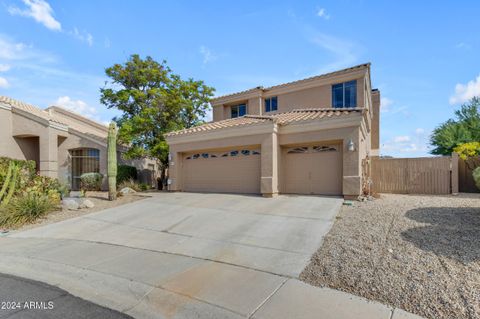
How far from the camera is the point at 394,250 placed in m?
5.76

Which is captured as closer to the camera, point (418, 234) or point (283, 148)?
point (418, 234)

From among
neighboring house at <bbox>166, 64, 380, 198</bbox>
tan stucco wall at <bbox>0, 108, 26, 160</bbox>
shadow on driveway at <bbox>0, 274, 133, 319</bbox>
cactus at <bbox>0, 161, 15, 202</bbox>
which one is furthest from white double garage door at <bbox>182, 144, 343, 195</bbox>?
tan stucco wall at <bbox>0, 108, 26, 160</bbox>

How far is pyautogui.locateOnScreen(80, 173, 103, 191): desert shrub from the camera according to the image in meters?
18.9

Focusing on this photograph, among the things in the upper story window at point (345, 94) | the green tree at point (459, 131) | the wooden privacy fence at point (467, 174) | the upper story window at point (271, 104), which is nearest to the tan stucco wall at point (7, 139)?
the upper story window at point (271, 104)

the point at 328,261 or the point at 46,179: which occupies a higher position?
the point at 46,179

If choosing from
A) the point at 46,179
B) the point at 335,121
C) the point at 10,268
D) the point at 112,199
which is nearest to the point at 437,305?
the point at 10,268

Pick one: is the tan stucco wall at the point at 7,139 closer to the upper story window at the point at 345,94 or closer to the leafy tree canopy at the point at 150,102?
the leafy tree canopy at the point at 150,102

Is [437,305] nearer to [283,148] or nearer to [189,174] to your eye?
[283,148]

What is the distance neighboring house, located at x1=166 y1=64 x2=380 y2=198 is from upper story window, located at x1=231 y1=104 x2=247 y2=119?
2591 mm

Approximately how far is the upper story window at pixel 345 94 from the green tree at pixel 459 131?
1468 centimetres

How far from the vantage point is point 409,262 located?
5.19 m

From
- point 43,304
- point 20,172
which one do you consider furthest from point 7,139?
point 43,304

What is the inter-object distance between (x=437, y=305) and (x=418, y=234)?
3.05 m

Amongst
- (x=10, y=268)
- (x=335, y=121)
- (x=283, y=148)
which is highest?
(x=335, y=121)
